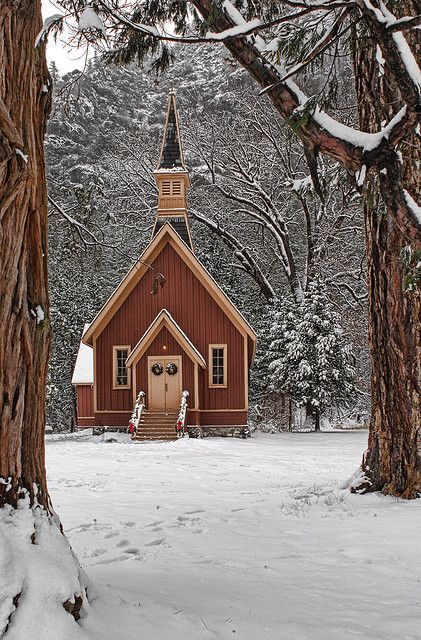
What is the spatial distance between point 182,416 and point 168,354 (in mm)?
2381

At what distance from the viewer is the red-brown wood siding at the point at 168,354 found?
21.2m

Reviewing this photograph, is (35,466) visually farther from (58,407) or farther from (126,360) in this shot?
(58,407)

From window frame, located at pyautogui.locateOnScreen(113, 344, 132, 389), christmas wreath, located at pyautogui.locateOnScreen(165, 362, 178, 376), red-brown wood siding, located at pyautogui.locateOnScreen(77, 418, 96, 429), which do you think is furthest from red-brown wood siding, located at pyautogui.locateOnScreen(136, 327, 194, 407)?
red-brown wood siding, located at pyautogui.locateOnScreen(77, 418, 96, 429)

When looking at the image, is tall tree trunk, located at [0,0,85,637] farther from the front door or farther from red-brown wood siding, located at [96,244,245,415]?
red-brown wood siding, located at [96,244,245,415]

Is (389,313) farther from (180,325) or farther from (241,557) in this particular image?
(180,325)

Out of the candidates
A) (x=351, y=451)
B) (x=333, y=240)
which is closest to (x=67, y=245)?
(x=351, y=451)

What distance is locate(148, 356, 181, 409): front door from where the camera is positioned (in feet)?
69.7

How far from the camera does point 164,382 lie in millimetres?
21359

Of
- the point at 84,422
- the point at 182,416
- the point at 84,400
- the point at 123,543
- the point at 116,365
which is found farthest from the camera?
the point at 84,422

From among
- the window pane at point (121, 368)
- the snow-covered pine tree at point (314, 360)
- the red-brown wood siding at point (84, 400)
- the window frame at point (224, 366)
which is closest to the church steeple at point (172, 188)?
the window frame at point (224, 366)

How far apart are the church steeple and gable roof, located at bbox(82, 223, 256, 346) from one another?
1063 millimetres

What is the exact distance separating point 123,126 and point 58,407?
1549cm

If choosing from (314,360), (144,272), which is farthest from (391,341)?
(314,360)

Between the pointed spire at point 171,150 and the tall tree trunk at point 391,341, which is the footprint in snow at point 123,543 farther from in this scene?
the pointed spire at point 171,150
